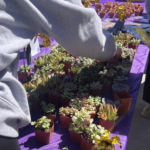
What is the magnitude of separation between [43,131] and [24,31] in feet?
3.30

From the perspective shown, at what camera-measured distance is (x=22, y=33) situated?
0.86 metres

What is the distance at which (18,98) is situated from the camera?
0.84 metres

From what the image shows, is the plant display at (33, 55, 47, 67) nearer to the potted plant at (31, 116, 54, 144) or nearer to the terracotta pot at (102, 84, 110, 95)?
the terracotta pot at (102, 84, 110, 95)

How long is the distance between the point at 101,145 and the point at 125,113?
781mm

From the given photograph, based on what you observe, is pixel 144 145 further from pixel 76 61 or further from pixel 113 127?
pixel 76 61

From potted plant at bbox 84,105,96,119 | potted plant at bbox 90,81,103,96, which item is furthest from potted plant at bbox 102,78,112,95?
potted plant at bbox 84,105,96,119

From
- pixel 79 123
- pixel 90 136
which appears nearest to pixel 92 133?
pixel 90 136

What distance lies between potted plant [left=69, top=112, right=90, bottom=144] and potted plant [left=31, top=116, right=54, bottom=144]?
0.22 meters

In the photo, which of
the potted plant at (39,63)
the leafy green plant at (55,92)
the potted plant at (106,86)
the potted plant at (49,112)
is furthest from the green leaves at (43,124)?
the potted plant at (39,63)

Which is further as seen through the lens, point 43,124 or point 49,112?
point 49,112

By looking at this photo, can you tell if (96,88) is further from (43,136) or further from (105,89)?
(43,136)

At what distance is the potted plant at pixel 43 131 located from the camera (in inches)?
59.0

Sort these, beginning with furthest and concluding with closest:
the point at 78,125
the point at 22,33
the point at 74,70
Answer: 1. the point at 74,70
2. the point at 78,125
3. the point at 22,33

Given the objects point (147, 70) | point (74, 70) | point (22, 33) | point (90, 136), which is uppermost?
point (22, 33)
